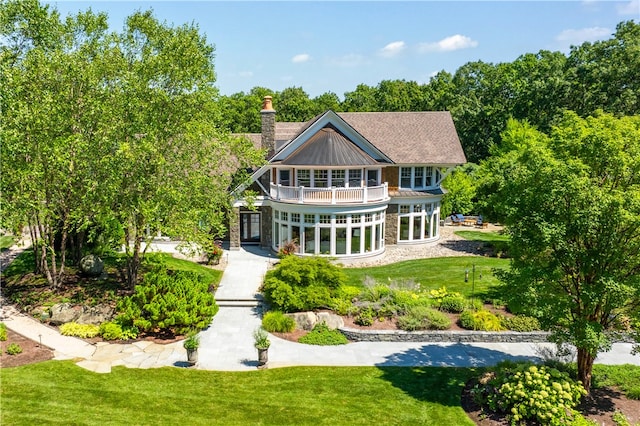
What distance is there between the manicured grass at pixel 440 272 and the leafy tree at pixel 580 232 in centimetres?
891

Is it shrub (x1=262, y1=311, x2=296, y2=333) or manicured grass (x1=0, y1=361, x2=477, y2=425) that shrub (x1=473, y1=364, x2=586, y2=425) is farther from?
shrub (x1=262, y1=311, x2=296, y2=333)

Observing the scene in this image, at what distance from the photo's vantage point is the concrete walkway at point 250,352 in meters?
14.9

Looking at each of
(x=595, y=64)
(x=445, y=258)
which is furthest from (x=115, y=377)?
(x=595, y=64)

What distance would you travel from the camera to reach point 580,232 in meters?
11.5

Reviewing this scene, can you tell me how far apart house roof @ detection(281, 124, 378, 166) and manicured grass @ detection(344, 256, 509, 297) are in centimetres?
642

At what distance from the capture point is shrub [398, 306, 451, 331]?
1753 centimetres

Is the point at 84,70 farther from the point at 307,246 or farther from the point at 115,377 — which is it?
the point at 307,246

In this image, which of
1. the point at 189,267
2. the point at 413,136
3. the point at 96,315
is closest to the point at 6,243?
the point at 189,267

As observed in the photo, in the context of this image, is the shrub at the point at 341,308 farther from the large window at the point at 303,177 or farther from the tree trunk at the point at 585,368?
the large window at the point at 303,177

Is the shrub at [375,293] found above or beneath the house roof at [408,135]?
beneath

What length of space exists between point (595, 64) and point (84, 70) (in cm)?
4296

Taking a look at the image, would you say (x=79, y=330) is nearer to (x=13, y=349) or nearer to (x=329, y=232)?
(x=13, y=349)

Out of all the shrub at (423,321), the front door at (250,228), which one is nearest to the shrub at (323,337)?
the shrub at (423,321)

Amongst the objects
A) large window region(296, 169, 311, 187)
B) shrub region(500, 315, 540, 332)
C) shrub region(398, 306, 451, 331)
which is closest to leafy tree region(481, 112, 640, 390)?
shrub region(500, 315, 540, 332)
